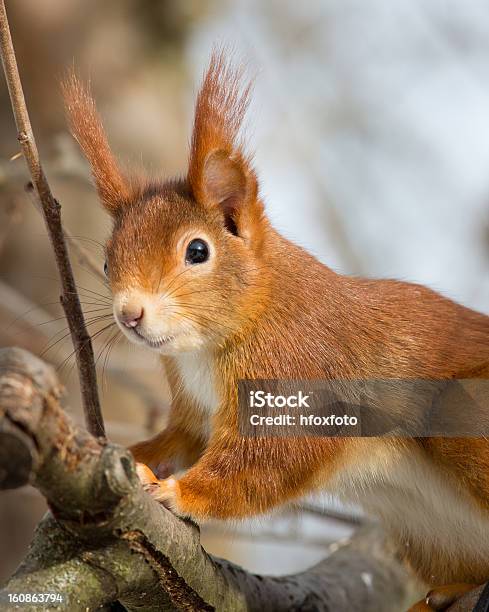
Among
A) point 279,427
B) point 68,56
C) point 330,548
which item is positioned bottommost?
point 330,548

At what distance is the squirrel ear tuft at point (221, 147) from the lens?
2254 millimetres

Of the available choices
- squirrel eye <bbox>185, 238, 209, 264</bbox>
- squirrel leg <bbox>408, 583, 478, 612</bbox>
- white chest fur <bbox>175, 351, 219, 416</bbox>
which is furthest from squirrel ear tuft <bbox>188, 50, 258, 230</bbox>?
squirrel leg <bbox>408, 583, 478, 612</bbox>

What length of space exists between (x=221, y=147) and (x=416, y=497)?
40.2 inches

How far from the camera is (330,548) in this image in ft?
11.0

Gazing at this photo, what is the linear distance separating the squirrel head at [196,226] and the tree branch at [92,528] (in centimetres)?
50

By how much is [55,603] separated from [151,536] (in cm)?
20

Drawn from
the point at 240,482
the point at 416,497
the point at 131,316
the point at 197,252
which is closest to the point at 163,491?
the point at 240,482

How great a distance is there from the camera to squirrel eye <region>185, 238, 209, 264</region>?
221 cm

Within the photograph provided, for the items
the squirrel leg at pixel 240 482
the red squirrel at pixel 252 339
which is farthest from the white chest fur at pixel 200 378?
the squirrel leg at pixel 240 482

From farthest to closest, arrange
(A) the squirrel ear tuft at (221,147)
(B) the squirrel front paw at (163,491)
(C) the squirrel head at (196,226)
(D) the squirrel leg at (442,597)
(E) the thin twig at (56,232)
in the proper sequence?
(D) the squirrel leg at (442,597)
(A) the squirrel ear tuft at (221,147)
(C) the squirrel head at (196,226)
(B) the squirrel front paw at (163,491)
(E) the thin twig at (56,232)

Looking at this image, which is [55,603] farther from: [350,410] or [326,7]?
[326,7]

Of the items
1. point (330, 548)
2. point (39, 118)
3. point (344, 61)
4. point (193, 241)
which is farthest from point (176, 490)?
point (344, 61)

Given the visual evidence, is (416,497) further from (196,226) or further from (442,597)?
(196,226)

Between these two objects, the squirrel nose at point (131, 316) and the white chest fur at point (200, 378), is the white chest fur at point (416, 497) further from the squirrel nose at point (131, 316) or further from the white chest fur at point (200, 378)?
the squirrel nose at point (131, 316)
